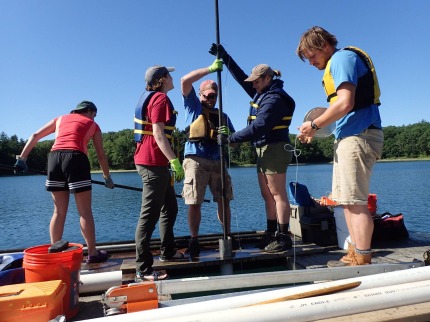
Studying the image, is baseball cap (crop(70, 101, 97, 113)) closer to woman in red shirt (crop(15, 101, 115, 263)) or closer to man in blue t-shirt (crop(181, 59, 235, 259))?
woman in red shirt (crop(15, 101, 115, 263))

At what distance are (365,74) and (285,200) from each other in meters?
1.78

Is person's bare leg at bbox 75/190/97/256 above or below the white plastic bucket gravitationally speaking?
above

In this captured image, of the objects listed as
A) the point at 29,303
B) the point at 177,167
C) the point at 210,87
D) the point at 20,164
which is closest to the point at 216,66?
the point at 210,87

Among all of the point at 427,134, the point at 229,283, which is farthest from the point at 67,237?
the point at 427,134

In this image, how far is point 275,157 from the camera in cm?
415

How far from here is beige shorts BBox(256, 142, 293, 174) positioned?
4.13m

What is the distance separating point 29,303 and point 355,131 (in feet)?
9.43

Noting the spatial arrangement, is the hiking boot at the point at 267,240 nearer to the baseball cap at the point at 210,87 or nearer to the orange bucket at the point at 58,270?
the baseball cap at the point at 210,87

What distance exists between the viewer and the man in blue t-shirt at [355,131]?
289 centimetres

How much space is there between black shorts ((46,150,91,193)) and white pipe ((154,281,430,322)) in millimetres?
2497

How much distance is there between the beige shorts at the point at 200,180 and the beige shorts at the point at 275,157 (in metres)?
0.53

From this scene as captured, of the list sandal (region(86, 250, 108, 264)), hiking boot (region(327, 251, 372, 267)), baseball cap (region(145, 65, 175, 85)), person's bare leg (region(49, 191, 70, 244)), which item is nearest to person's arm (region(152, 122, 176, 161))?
baseball cap (region(145, 65, 175, 85))

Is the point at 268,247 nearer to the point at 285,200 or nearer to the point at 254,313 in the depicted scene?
the point at 285,200

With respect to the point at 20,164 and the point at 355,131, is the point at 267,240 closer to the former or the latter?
the point at 355,131
